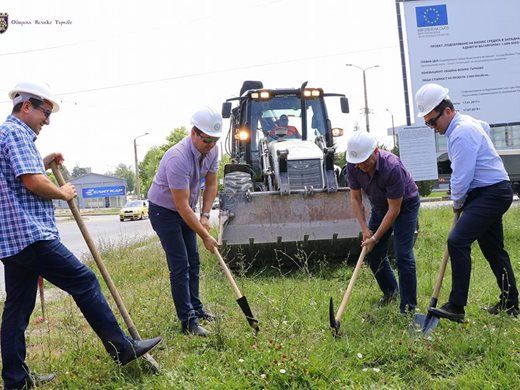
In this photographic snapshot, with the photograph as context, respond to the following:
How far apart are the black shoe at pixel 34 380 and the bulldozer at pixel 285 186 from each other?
2.62 metres

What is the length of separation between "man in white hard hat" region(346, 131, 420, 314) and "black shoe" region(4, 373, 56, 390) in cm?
262

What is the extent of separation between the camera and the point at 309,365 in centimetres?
323

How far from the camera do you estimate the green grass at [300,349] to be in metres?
3.19

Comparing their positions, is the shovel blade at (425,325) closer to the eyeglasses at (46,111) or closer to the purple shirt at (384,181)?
the purple shirt at (384,181)

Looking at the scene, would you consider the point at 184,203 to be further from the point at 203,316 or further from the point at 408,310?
the point at 408,310

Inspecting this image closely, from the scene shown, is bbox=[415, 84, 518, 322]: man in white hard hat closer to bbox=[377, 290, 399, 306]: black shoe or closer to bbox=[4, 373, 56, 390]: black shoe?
bbox=[377, 290, 399, 306]: black shoe

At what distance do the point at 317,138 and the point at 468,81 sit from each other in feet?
10.4

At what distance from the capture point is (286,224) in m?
6.28

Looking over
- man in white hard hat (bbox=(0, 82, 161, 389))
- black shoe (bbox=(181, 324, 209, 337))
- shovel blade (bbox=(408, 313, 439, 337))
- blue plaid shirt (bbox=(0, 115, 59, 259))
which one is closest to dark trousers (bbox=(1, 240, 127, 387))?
man in white hard hat (bbox=(0, 82, 161, 389))

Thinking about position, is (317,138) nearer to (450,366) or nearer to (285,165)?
(285,165)

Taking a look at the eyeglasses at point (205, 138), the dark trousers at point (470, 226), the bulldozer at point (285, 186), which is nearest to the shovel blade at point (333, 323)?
the dark trousers at point (470, 226)

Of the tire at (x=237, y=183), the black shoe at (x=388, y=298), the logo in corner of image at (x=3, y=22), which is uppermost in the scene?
the logo in corner of image at (x=3, y=22)

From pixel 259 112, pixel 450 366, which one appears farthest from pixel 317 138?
pixel 450 366

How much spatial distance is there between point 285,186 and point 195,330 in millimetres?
3080
